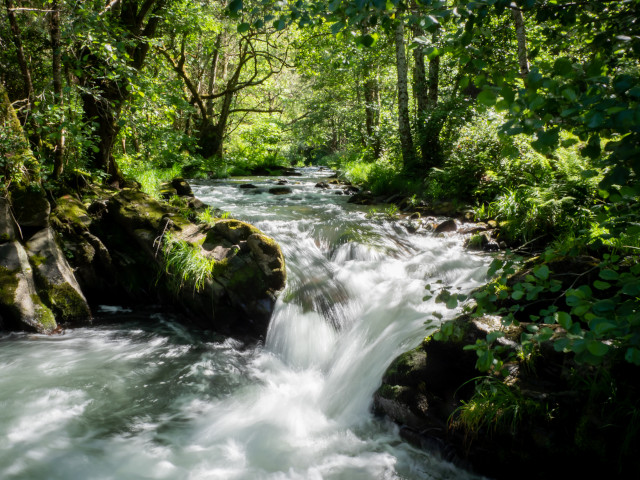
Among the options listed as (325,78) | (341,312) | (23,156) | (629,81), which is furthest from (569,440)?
(325,78)

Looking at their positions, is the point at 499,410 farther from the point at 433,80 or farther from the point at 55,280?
the point at 433,80

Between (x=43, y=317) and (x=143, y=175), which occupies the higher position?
(x=143, y=175)

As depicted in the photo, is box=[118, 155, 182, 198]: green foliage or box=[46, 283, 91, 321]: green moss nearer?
box=[46, 283, 91, 321]: green moss

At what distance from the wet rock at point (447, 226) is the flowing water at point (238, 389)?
1417 millimetres

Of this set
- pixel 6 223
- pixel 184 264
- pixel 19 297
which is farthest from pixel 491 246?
pixel 6 223

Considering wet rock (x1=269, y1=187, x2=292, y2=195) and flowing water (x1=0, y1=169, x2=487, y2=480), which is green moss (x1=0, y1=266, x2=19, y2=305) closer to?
flowing water (x1=0, y1=169, x2=487, y2=480)

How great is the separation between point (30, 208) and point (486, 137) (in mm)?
9906

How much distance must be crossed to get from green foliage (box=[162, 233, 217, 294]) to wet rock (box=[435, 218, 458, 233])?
5.21 meters

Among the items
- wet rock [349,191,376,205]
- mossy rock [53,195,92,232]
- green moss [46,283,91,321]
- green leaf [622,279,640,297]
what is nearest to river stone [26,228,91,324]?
green moss [46,283,91,321]

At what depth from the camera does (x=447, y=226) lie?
896 centimetres

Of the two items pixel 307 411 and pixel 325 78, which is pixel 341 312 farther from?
pixel 325 78

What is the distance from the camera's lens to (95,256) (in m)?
6.56

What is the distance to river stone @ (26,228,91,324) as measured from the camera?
5668mm

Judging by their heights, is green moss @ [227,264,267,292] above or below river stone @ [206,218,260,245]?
below
